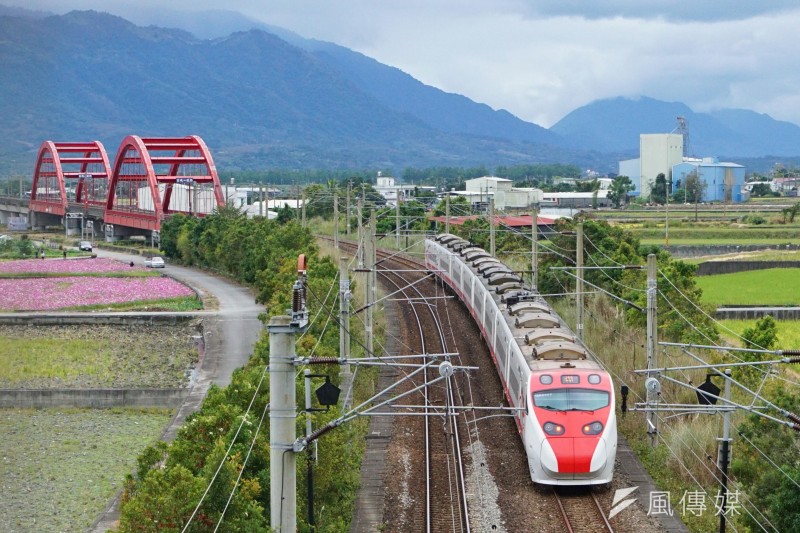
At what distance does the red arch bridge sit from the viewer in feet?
297

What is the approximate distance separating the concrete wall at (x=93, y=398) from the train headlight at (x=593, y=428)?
18378 millimetres

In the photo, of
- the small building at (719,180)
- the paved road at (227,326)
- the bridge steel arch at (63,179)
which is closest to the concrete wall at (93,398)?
the paved road at (227,326)

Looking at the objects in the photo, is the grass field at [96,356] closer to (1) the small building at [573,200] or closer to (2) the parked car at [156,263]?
(2) the parked car at [156,263]

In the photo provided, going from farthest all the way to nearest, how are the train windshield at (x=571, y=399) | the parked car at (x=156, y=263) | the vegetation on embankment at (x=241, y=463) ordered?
the parked car at (x=156, y=263) → the train windshield at (x=571, y=399) → the vegetation on embankment at (x=241, y=463)

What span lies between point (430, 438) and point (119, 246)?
68.1m

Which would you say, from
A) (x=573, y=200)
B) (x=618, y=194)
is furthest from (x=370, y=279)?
(x=618, y=194)

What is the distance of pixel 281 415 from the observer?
1424 centimetres

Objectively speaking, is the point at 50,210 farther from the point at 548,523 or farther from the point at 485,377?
the point at 548,523

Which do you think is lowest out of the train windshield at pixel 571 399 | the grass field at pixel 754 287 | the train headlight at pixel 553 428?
the grass field at pixel 754 287

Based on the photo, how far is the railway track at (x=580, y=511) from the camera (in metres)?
18.5

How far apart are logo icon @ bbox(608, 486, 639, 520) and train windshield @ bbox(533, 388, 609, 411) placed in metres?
1.71

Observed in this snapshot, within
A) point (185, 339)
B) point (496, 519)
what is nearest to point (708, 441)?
point (496, 519)

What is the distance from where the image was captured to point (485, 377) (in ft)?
101

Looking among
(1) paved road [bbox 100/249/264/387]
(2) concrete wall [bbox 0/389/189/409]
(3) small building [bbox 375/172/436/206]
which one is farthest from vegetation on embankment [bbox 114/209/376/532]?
(3) small building [bbox 375/172/436/206]
